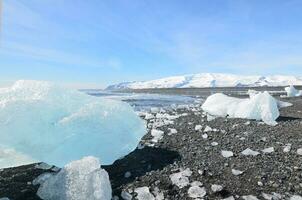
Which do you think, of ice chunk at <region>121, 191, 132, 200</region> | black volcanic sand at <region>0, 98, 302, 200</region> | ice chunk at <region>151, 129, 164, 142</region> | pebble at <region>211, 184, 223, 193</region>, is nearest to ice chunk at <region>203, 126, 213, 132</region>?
black volcanic sand at <region>0, 98, 302, 200</region>

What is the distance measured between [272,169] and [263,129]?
134 inches

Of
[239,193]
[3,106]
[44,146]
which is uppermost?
[3,106]

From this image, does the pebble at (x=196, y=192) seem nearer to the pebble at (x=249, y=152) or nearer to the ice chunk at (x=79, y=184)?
the ice chunk at (x=79, y=184)

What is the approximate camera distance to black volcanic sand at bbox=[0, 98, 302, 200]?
5.21 m

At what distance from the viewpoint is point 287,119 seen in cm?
1137

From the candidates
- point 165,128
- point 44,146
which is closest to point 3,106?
point 44,146

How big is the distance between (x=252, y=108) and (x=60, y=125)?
7.10 metres

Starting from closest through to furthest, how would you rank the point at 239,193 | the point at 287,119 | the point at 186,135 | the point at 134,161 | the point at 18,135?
the point at 239,193 < the point at 18,135 < the point at 134,161 < the point at 186,135 < the point at 287,119

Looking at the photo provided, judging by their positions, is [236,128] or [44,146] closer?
[44,146]

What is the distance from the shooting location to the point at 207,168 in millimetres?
6023

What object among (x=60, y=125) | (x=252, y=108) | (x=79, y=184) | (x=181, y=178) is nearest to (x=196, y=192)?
(x=181, y=178)

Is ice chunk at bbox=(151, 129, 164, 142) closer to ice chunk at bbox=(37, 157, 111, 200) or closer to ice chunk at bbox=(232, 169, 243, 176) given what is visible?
ice chunk at bbox=(232, 169, 243, 176)

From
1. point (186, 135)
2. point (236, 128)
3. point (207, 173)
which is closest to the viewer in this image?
point (207, 173)

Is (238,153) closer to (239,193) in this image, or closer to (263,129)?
(239,193)
